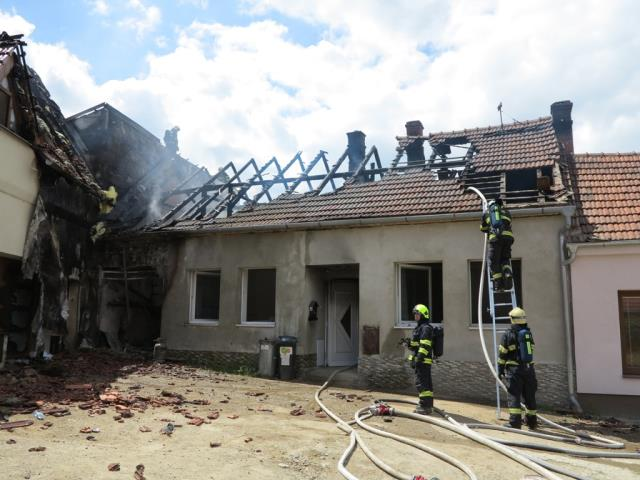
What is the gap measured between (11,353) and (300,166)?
905 centimetres

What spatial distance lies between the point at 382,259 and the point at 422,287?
1.12m

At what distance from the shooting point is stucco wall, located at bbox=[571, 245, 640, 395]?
9.24m

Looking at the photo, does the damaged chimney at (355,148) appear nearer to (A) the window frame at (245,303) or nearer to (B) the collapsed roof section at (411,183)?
(B) the collapsed roof section at (411,183)

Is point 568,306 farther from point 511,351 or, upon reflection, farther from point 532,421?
point 532,421

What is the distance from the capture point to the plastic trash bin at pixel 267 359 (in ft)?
37.9

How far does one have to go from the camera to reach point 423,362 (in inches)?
314

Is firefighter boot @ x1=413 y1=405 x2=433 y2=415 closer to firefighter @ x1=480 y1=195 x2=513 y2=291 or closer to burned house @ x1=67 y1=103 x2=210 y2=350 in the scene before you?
firefighter @ x1=480 y1=195 x2=513 y2=291

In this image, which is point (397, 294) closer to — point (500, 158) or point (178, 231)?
point (500, 158)

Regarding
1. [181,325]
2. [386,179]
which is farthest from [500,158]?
[181,325]

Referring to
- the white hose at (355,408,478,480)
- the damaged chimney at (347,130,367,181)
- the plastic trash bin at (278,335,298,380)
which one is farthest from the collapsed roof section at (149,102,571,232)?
the white hose at (355,408,478,480)

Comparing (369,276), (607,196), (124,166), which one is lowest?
(369,276)

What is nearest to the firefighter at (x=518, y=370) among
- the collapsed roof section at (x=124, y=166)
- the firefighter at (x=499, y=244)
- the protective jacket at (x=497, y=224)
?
the firefighter at (x=499, y=244)

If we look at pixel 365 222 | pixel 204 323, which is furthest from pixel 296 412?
pixel 204 323

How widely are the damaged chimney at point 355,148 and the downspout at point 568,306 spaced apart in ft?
23.9
